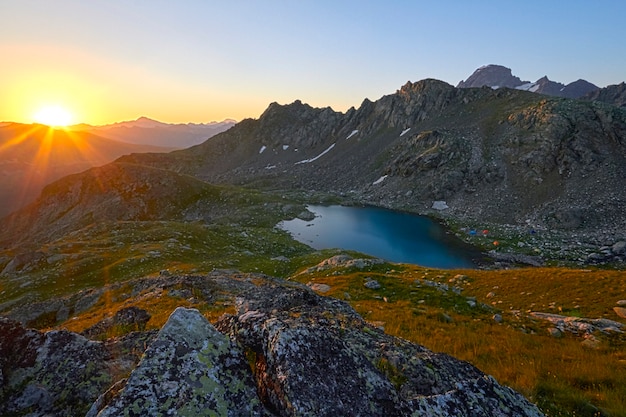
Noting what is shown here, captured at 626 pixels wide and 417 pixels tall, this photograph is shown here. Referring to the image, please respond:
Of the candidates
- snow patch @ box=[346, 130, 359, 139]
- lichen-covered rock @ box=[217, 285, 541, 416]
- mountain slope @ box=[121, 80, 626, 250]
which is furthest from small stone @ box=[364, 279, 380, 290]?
snow patch @ box=[346, 130, 359, 139]

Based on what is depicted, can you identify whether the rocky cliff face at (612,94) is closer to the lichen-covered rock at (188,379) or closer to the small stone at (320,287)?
the small stone at (320,287)

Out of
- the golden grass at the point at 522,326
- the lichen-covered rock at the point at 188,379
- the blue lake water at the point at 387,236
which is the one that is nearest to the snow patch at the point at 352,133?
the blue lake water at the point at 387,236

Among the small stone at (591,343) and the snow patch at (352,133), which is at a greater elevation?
the snow patch at (352,133)

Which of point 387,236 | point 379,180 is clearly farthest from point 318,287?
point 379,180

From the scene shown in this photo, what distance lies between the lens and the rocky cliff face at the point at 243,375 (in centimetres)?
552

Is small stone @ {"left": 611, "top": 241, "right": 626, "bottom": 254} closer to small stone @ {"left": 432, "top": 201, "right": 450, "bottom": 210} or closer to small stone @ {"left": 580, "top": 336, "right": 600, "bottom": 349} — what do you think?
small stone @ {"left": 432, "top": 201, "right": 450, "bottom": 210}

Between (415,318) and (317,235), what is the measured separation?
217ft

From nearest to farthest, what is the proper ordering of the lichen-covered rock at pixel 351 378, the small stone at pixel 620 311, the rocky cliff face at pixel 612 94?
the lichen-covered rock at pixel 351 378 → the small stone at pixel 620 311 → the rocky cliff face at pixel 612 94

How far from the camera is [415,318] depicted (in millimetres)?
19031

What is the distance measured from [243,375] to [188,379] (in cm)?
102

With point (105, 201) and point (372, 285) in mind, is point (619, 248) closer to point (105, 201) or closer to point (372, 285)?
point (372, 285)

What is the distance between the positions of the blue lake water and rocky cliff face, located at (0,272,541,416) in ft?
197

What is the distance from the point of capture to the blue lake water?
68000mm

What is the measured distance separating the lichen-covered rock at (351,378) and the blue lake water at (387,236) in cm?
5978
